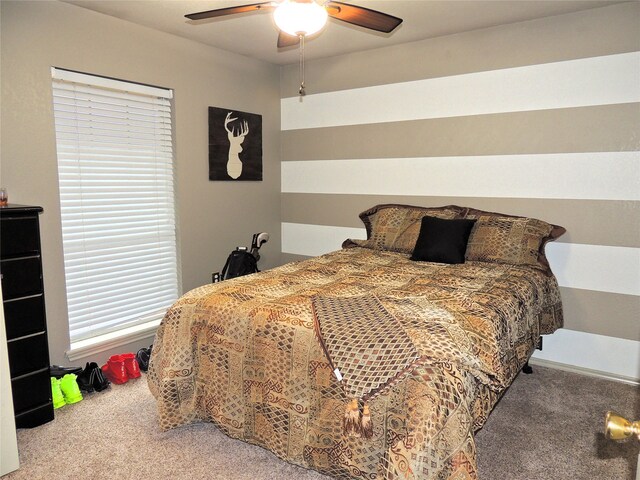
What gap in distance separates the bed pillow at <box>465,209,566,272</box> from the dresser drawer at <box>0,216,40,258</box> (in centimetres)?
273

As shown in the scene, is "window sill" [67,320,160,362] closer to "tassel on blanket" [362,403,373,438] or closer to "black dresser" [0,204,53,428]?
"black dresser" [0,204,53,428]

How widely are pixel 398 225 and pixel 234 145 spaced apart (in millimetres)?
1707

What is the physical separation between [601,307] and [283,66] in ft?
11.6

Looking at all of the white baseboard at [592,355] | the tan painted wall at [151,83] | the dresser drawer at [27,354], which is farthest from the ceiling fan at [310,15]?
the white baseboard at [592,355]

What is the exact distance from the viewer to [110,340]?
323 cm

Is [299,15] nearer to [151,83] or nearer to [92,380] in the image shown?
[151,83]

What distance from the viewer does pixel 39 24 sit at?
271 cm

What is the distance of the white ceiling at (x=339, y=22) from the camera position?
2.89 metres

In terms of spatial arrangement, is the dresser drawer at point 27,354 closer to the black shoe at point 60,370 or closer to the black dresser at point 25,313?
the black dresser at point 25,313

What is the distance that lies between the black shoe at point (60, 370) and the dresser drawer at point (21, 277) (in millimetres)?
616

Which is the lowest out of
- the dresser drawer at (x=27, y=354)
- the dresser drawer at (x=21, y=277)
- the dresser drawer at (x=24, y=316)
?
the dresser drawer at (x=27, y=354)

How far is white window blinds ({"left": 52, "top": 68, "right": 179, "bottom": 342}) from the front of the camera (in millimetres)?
3018

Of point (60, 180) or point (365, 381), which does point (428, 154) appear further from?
point (60, 180)

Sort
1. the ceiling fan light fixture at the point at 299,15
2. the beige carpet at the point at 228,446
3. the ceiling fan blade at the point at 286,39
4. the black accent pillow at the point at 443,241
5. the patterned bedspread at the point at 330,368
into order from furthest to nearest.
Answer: the black accent pillow at the point at 443,241 < the ceiling fan blade at the point at 286,39 < the beige carpet at the point at 228,446 < the ceiling fan light fixture at the point at 299,15 < the patterned bedspread at the point at 330,368
